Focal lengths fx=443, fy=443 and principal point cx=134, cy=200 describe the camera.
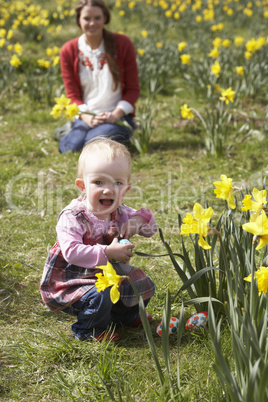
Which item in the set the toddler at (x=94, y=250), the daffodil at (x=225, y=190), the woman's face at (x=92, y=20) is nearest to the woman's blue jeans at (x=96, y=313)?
the toddler at (x=94, y=250)

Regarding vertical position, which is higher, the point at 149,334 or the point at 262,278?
the point at 262,278

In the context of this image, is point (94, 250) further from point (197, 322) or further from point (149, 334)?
point (197, 322)

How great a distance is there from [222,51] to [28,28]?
3.82m

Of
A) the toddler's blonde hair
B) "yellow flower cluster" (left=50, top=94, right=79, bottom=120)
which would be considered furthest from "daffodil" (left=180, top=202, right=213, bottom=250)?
"yellow flower cluster" (left=50, top=94, right=79, bottom=120)

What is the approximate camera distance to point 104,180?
6.26ft

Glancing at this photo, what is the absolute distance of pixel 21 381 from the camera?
175 centimetres

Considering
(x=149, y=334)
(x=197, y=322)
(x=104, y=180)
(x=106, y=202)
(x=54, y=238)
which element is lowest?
(x=54, y=238)

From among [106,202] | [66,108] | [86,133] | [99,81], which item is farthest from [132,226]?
[99,81]

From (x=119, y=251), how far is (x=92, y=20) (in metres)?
2.87

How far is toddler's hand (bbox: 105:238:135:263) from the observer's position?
5.95 feet

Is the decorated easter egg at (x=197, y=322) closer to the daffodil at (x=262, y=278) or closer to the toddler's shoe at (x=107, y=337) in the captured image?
the toddler's shoe at (x=107, y=337)

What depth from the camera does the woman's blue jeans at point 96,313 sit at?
6.18 feet

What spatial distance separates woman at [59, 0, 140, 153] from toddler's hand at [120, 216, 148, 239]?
2.17 metres

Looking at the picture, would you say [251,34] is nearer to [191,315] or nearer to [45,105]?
[45,105]
